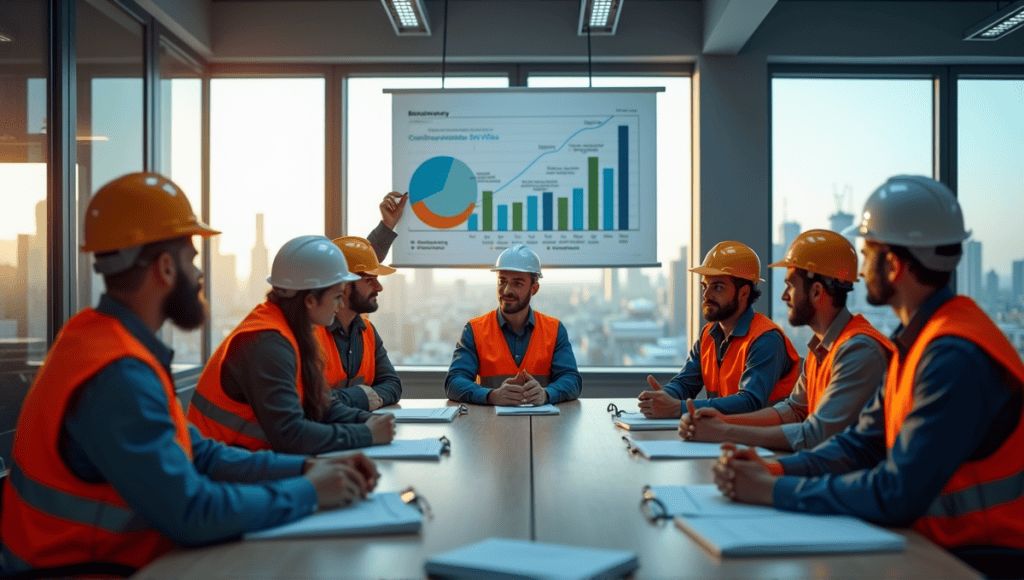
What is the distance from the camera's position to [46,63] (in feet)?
12.3

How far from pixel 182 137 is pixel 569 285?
2.96 m

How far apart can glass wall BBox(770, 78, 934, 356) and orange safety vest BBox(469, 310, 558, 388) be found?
2.47 meters

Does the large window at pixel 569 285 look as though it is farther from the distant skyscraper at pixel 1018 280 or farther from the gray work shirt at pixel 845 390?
the gray work shirt at pixel 845 390

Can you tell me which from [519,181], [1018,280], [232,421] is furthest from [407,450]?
[1018,280]

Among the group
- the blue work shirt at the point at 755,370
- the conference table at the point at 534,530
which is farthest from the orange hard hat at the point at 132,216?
the blue work shirt at the point at 755,370

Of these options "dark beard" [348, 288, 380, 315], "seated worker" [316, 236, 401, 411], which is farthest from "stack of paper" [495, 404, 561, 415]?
"dark beard" [348, 288, 380, 315]

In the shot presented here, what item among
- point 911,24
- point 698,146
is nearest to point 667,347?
point 698,146

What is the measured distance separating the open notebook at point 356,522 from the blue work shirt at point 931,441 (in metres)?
0.83

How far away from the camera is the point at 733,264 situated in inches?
139

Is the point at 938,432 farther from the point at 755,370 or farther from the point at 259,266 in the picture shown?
the point at 259,266

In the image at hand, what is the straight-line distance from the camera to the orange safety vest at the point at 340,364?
344 centimetres

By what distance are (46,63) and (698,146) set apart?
4060mm

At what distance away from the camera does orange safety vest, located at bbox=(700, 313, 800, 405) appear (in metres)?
3.37

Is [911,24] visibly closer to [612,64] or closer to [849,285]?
[612,64]
